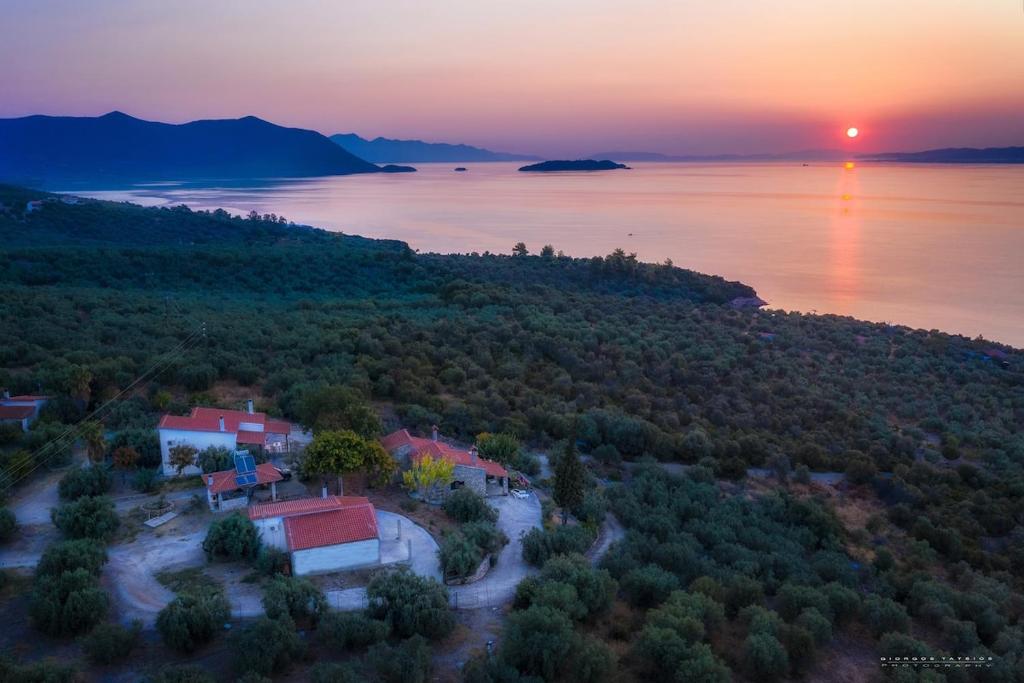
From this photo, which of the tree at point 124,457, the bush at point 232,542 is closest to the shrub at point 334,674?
the bush at point 232,542

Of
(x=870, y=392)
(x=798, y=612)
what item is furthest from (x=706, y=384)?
(x=798, y=612)

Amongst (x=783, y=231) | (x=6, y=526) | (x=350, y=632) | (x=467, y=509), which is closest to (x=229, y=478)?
(x=6, y=526)

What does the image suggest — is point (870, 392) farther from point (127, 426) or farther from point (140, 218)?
point (140, 218)

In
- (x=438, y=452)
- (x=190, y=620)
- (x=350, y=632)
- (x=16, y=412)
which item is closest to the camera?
(x=190, y=620)

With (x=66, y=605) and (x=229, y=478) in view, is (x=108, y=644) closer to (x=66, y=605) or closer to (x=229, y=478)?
(x=66, y=605)

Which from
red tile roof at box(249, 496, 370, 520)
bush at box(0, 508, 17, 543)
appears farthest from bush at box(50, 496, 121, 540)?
red tile roof at box(249, 496, 370, 520)

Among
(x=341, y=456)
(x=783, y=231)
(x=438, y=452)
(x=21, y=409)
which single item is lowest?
(x=438, y=452)

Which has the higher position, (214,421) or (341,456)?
(214,421)
